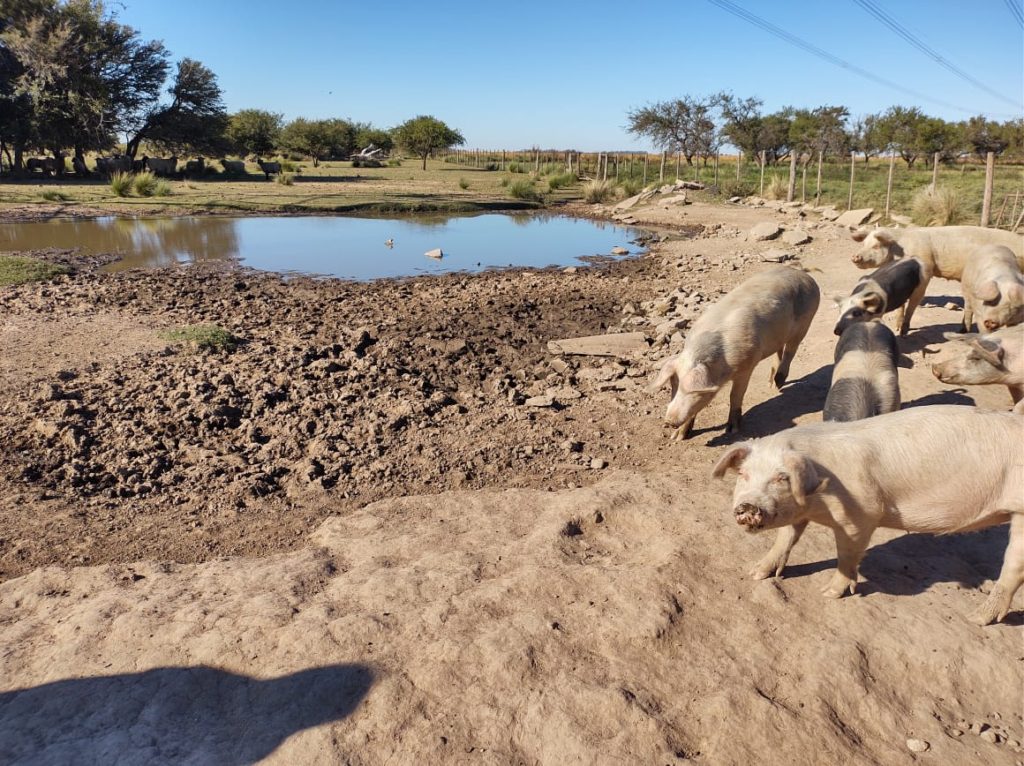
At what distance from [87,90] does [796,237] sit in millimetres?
36768

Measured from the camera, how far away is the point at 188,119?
4022 cm

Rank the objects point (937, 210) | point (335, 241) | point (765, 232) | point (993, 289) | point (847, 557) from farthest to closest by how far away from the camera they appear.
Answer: point (335, 241) → point (765, 232) → point (937, 210) → point (993, 289) → point (847, 557)

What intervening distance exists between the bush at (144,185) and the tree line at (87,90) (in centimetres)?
1223

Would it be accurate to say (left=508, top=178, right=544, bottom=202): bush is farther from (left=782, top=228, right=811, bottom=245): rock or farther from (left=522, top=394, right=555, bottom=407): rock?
(left=522, top=394, right=555, bottom=407): rock

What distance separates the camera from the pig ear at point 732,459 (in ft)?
11.0

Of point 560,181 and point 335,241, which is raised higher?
point 560,181

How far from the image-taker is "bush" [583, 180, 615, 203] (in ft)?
98.0

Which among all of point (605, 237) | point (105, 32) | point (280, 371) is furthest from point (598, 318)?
point (105, 32)

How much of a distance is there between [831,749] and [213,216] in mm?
24740

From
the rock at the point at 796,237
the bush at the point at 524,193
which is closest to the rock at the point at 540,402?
the rock at the point at 796,237

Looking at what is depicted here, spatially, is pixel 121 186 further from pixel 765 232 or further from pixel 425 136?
pixel 425 136

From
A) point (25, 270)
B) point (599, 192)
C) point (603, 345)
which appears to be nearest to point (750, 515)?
point (603, 345)

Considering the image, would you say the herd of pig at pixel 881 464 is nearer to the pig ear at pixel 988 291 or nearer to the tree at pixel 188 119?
the pig ear at pixel 988 291

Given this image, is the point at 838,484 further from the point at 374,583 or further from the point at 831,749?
the point at 374,583
